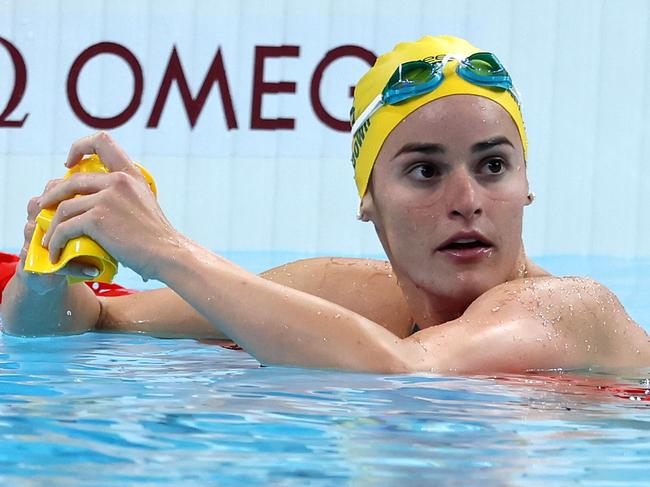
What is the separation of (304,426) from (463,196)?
82cm

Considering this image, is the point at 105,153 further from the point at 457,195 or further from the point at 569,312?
the point at 569,312

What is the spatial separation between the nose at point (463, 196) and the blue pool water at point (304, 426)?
37 centimetres

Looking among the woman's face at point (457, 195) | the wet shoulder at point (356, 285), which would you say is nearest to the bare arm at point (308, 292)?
the wet shoulder at point (356, 285)

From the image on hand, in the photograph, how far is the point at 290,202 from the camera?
624 cm


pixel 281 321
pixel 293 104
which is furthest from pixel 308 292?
pixel 293 104

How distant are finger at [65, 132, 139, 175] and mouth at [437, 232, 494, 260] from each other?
0.70m

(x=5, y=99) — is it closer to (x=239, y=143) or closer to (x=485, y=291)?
(x=239, y=143)

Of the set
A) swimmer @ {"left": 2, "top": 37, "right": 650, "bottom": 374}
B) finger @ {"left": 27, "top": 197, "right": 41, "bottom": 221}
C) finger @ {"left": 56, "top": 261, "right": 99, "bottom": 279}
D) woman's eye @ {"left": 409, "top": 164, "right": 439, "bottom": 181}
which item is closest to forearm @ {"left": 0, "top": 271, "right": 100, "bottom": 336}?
swimmer @ {"left": 2, "top": 37, "right": 650, "bottom": 374}

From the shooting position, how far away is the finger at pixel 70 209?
2.38 metres

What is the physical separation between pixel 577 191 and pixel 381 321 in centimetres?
324

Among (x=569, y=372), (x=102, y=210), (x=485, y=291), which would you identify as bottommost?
(x=569, y=372)

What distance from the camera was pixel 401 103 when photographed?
109 inches

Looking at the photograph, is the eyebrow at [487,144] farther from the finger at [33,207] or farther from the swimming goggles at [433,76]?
the finger at [33,207]

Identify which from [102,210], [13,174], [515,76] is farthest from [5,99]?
[102,210]
